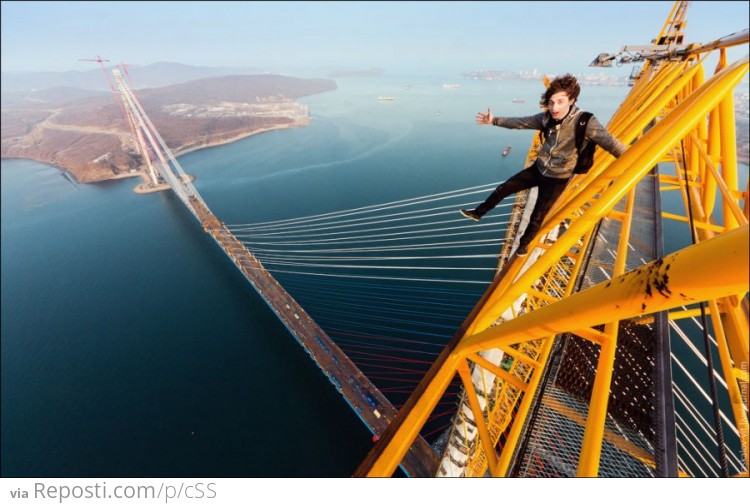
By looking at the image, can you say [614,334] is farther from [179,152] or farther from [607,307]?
[179,152]

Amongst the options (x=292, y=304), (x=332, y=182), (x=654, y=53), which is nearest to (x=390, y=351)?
(x=292, y=304)

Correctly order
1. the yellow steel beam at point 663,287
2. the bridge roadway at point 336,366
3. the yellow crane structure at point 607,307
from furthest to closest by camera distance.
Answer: the bridge roadway at point 336,366 < the yellow crane structure at point 607,307 < the yellow steel beam at point 663,287

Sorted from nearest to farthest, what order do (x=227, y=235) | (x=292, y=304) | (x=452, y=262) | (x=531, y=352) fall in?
1. (x=531, y=352)
2. (x=292, y=304)
3. (x=452, y=262)
4. (x=227, y=235)

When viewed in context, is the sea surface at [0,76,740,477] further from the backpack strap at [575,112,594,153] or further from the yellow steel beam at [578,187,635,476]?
the backpack strap at [575,112,594,153]

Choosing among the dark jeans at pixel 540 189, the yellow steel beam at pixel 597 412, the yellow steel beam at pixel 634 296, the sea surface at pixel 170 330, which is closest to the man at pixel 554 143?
the dark jeans at pixel 540 189

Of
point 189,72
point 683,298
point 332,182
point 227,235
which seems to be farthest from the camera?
point 189,72

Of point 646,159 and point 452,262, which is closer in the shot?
point 646,159

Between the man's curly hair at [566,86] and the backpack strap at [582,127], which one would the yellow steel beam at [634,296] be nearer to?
the backpack strap at [582,127]

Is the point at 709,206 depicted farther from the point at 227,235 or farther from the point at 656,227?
the point at 227,235
